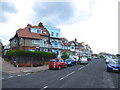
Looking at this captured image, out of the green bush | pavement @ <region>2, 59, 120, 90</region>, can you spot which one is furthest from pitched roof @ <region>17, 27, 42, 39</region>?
pavement @ <region>2, 59, 120, 90</region>

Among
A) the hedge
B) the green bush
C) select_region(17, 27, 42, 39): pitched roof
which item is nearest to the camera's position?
the hedge

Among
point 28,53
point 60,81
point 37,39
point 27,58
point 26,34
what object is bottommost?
point 60,81

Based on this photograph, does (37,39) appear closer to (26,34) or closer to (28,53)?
(26,34)

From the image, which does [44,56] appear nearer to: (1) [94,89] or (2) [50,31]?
(2) [50,31]

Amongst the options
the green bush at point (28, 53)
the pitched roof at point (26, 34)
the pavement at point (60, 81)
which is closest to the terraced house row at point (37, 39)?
the pitched roof at point (26, 34)

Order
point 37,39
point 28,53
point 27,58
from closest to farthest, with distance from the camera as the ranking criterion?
point 27,58 → point 28,53 → point 37,39

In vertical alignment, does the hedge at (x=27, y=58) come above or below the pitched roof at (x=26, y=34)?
below

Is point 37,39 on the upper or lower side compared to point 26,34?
lower

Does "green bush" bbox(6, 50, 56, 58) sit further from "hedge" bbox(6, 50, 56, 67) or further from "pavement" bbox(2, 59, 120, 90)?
"pavement" bbox(2, 59, 120, 90)

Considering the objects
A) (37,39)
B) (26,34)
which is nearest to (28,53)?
(26,34)

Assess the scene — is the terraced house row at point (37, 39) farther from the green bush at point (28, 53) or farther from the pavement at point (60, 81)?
the pavement at point (60, 81)

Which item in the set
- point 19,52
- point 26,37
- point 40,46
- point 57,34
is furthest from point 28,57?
point 57,34

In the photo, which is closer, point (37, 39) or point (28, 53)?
point (28, 53)

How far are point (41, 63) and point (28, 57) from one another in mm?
4323
